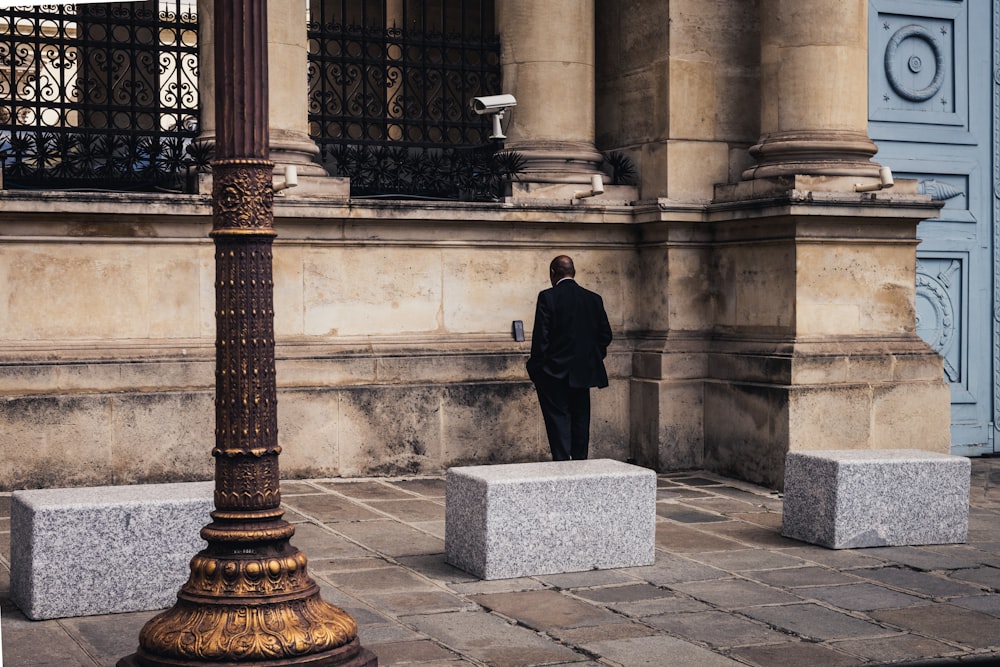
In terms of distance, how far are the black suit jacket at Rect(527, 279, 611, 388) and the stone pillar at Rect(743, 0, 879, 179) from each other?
93.2 inches

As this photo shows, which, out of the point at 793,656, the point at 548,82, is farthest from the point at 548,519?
the point at 548,82

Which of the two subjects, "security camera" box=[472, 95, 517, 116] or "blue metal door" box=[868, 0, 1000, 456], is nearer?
"security camera" box=[472, 95, 517, 116]

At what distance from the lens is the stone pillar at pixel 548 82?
12508 mm

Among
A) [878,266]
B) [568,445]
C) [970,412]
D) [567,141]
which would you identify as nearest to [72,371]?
[568,445]

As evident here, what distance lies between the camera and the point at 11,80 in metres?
10.8

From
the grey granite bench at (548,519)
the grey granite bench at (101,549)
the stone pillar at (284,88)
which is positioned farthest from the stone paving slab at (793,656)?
the stone pillar at (284,88)

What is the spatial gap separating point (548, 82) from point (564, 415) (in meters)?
3.53

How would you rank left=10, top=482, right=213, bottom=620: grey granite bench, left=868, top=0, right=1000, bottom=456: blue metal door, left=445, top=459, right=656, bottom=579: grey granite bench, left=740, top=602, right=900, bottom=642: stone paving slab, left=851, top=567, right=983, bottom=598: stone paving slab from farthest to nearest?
left=868, top=0, right=1000, bottom=456: blue metal door < left=445, top=459, right=656, bottom=579: grey granite bench < left=851, top=567, right=983, bottom=598: stone paving slab < left=10, top=482, right=213, bottom=620: grey granite bench < left=740, top=602, right=900, bottom=642: stone paving slab

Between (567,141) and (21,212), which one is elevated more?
(567,141)

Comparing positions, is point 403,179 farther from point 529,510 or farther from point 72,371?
point 529,510

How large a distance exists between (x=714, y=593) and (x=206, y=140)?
6049 millimetres

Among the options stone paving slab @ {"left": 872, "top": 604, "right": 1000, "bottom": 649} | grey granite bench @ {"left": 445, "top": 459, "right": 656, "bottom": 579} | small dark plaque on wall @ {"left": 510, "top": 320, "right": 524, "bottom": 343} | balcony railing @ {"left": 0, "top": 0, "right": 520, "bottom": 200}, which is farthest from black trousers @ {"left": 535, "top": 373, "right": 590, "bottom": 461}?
stone paving slab @ {"left": 872, "top": 604, "right": 1000, "bottom": 649}

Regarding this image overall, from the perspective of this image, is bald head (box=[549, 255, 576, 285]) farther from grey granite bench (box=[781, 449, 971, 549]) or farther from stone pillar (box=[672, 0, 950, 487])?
grey granite bench (box=[781, 449, 971, 549])

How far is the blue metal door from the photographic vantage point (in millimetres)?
12867
